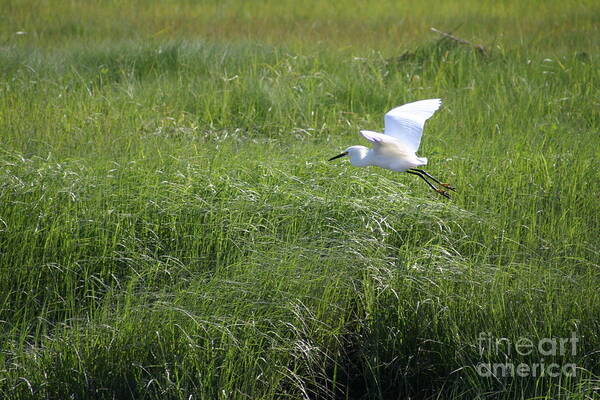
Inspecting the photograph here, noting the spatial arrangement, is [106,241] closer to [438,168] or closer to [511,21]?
[438,168]

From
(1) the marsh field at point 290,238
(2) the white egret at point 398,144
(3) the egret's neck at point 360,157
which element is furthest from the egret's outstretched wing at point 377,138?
(1) the marsh field at point 290,238

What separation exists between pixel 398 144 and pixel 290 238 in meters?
0.78

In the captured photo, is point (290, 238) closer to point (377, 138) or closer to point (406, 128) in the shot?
point (377, 138)

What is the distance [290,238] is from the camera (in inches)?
162

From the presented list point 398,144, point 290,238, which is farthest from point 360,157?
point 290,238

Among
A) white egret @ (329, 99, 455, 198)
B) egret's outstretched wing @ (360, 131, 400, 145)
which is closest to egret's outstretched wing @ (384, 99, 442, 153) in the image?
white egret @ (329, 99, 455, 198)

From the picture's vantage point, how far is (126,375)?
3.24 metres

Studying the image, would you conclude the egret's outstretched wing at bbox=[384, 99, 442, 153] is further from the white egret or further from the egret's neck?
the egret's neck

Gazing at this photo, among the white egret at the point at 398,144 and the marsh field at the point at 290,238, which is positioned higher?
the white egret at the point at 398,144

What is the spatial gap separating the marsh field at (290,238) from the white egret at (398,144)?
0.33 metres

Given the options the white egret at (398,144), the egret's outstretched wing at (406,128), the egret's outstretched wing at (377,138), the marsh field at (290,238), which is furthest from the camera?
the egret's outstretched wing at (406,128)

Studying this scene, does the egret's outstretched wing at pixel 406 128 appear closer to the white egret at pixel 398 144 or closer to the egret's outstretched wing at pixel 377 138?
the white egret at pixel 398 144

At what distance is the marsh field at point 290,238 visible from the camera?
3.30 m

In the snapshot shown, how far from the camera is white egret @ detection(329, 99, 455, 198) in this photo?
13.0ft
